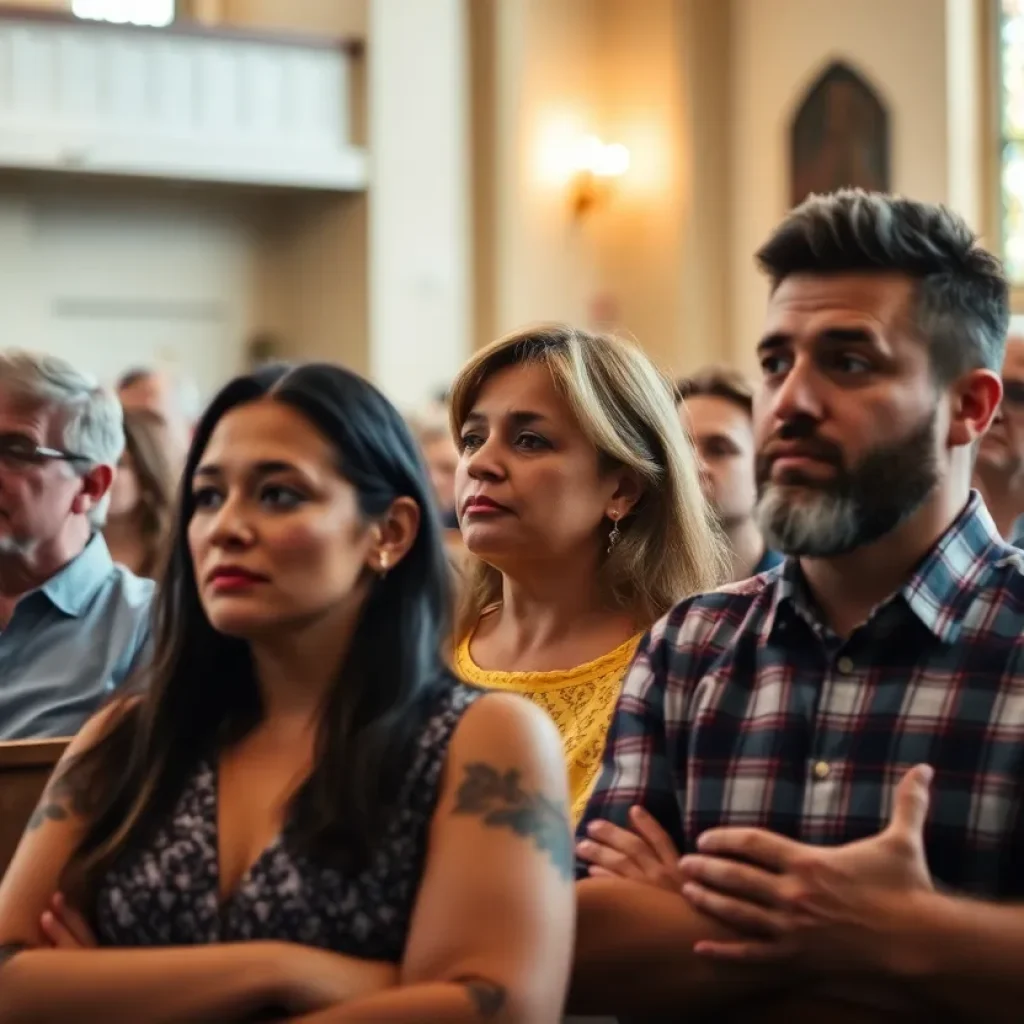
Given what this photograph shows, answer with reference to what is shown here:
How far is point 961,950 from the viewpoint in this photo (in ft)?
6.32

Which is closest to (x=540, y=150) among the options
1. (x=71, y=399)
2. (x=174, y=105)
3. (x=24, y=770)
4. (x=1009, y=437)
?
(x=174, y=105)

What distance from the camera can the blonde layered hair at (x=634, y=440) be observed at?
3016mm

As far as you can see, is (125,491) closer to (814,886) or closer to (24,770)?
(24,770)

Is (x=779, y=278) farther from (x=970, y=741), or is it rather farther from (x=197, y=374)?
(x=197, y=374)

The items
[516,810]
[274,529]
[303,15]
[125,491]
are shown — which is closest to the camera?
[516,810]

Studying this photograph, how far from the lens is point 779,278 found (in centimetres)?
224

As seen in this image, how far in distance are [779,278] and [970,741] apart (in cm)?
58

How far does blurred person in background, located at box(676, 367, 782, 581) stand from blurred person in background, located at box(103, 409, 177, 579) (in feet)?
3.97

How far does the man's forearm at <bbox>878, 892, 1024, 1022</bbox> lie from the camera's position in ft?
6.31

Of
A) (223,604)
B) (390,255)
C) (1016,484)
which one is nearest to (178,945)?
(223,604)

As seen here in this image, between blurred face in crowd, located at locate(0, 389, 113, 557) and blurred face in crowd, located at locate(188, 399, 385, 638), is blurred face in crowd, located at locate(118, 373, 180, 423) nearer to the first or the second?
blurred face in crowd, located at locate(0, 389, 113, 557)

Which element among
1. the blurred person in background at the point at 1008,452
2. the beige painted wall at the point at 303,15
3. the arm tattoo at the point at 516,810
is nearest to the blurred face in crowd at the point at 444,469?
the blurred person in background at the point at 1008,452

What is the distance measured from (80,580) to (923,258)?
1.87 metres

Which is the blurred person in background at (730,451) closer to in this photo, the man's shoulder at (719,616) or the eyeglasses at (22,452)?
the eyeglasses at (22,452)
